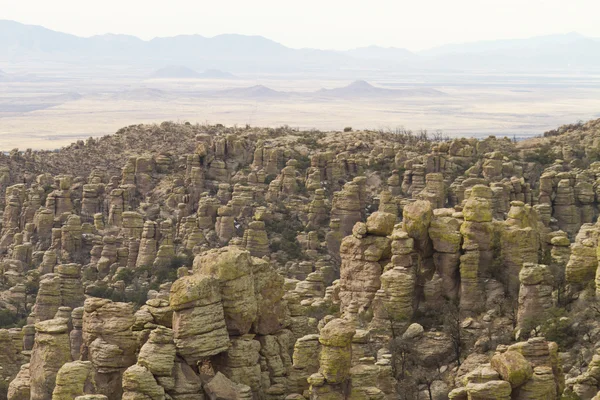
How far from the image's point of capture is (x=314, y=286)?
5106cm

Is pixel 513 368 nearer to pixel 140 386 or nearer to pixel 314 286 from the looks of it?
pixel 140 386

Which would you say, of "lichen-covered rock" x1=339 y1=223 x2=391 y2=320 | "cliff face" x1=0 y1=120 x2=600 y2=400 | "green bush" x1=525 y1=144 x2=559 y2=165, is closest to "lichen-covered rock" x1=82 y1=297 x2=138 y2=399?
"cliff face" x1=0 y1=120 x2=600 y2=400

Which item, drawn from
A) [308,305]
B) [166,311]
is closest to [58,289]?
[308,305]

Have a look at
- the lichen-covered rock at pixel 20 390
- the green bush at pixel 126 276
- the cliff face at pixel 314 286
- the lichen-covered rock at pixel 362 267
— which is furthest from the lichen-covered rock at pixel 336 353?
the green bush at pixel 126 276

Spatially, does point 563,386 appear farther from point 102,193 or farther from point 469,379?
point 102,193

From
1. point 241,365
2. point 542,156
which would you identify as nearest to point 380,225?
point 241,365

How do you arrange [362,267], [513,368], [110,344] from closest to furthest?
1. [513,368]
2. [110,344]
3. [362,267]

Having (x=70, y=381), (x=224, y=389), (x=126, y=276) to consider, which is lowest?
(x=126, y=276)

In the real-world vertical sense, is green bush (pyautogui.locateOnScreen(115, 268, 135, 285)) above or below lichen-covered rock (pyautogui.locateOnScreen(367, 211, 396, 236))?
below

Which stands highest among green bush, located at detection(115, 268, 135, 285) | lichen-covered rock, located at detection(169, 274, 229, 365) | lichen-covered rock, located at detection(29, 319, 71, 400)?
lichen-covered rock, located at detection(169, 274, 229, 365)

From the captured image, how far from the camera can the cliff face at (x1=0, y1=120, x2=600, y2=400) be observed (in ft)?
101

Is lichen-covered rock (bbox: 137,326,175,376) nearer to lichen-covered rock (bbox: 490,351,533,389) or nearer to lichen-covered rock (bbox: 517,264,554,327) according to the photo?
lichen-covered rock (bbox: 490,351,533,389)

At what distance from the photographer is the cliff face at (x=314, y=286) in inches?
1212

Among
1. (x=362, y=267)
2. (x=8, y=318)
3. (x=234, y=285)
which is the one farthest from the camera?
(x=8, y=318)
